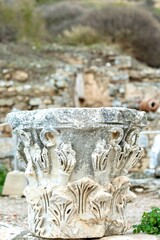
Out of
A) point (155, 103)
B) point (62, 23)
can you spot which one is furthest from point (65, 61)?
point (62, 23)

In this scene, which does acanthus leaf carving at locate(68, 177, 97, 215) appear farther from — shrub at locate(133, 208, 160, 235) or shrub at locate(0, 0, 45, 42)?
shrub at locate(0, 0, 45, 42)

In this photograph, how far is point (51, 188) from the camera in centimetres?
505

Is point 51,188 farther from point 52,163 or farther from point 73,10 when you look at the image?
point 73,10

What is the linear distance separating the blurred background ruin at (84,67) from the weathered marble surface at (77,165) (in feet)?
16.2

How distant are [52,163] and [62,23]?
25722mm

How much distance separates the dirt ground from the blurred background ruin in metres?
0.76

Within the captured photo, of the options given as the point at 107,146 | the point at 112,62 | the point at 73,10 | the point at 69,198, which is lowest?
the point at 69,198

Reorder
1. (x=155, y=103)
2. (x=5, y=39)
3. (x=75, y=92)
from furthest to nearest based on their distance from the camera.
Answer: (x=5, y=39)
(x=75, y=92)
(x=155, y=103)

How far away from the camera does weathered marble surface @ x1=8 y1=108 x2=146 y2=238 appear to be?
196 inches

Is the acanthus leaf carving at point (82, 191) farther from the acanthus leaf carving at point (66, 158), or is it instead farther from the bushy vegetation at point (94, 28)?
the bushy vegetation at point (94, 28)

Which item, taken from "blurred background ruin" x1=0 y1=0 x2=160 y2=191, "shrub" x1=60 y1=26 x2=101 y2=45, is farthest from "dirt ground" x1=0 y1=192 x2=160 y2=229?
"shrub" x1=60 y1=26 x2=101 y2=45

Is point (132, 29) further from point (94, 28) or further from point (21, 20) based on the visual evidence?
point (21, 20)

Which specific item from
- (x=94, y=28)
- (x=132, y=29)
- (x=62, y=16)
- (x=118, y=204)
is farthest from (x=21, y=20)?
(x=118, y=204)

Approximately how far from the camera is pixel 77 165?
5020 millimetres
